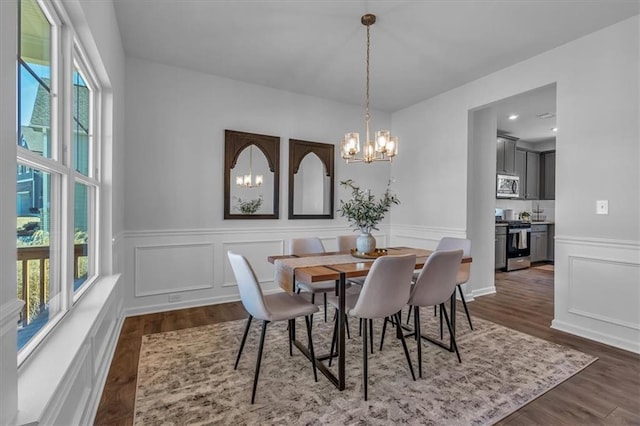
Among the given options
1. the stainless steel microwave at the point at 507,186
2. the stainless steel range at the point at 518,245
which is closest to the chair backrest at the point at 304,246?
the stainless steel range at the point at 518,245

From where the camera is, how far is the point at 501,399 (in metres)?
1.95

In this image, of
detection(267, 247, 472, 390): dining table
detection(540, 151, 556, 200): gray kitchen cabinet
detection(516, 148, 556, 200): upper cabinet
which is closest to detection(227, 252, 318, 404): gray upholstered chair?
detection(267, 247, 472, 390): dining table

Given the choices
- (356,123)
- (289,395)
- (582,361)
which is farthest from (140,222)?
(582,361)

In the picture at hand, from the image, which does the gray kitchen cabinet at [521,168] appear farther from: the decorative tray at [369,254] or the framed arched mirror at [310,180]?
the decorative tray at [369,254]

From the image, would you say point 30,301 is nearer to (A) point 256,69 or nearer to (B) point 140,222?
(B) point 140,222

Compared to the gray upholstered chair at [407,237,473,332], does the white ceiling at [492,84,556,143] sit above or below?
above

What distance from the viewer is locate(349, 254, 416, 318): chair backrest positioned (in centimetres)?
194

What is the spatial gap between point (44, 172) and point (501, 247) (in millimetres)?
6473

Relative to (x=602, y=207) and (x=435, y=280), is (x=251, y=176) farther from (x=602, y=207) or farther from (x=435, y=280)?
(x=602, y=207)

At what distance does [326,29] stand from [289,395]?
2890 mm

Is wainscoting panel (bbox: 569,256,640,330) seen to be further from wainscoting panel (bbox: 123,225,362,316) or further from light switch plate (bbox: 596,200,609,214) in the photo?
wainscoting panel (bbox: 123,225,362,316)

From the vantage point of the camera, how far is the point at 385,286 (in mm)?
1992

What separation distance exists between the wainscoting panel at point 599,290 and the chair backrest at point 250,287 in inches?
115

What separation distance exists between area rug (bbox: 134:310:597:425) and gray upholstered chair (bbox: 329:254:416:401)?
0.28 meters
